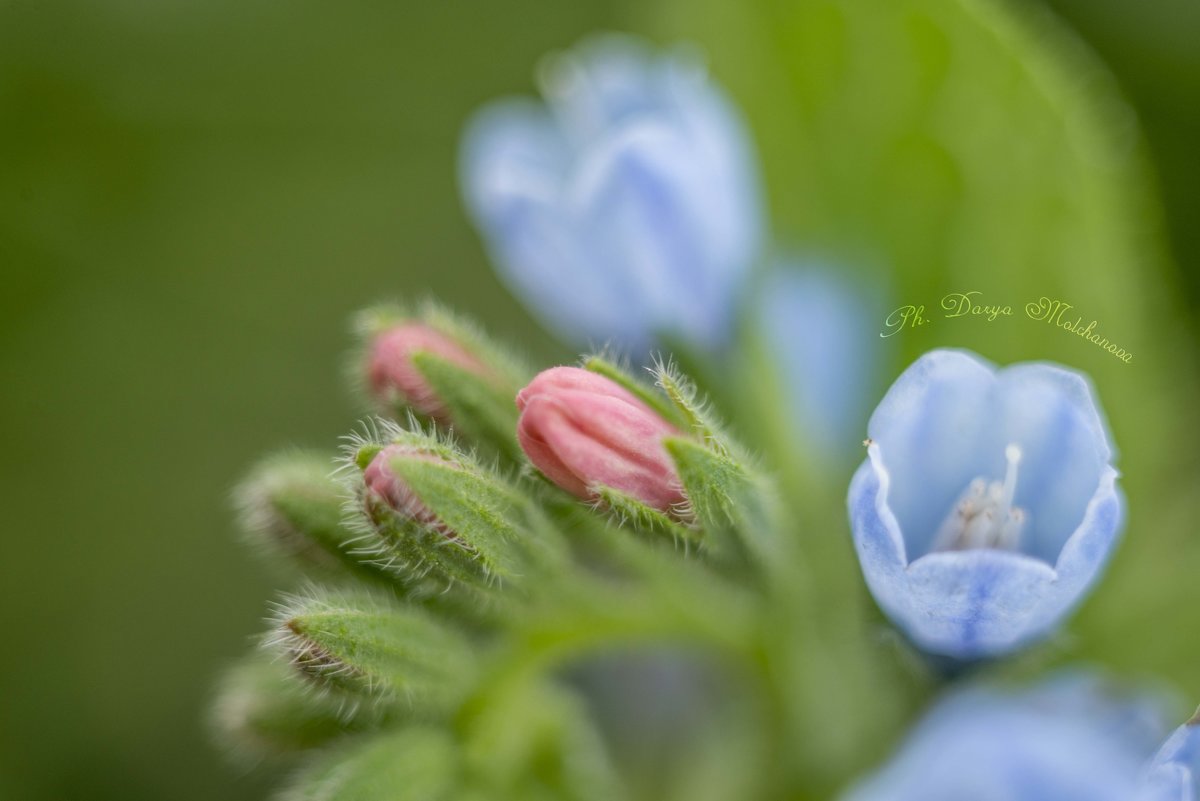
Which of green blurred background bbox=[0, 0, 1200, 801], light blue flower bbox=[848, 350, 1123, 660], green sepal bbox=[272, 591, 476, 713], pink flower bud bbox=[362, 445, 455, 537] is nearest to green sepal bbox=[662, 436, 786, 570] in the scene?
light blue flower bbox=[848, 350, 1123, 660]

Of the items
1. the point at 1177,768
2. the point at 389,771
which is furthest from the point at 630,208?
the point at 1177,768

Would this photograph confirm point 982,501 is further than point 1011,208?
No

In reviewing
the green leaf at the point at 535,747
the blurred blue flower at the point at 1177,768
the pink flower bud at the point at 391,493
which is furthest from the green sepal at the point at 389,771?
the blurred blue flower at the point at 1177,768

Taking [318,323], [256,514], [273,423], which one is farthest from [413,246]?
[256,514]

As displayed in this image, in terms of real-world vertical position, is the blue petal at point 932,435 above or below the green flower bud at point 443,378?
below

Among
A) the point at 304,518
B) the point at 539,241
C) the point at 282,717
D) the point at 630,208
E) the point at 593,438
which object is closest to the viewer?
the point at 593,438

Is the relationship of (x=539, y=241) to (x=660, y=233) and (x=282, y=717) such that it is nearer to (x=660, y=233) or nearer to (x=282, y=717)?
(x=660, y=233)

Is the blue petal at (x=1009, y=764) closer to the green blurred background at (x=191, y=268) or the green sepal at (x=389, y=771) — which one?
the green sepal at (x=389, y=771)
